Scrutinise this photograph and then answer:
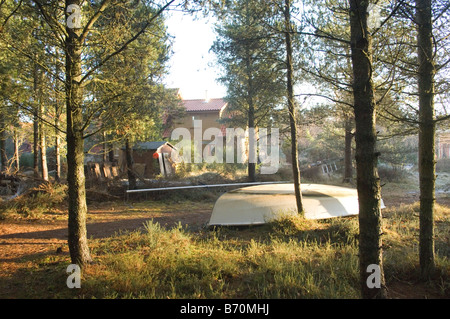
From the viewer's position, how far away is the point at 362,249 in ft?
9.02

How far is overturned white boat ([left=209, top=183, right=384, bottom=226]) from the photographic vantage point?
750 centimetres

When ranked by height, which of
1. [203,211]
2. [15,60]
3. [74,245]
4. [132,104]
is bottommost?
[203,211]

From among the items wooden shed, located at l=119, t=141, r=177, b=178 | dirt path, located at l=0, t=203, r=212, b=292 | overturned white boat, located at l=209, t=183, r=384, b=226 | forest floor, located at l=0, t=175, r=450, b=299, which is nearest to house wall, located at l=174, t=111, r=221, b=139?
wooden shed, located at l=119, t=141, r=177, b=178

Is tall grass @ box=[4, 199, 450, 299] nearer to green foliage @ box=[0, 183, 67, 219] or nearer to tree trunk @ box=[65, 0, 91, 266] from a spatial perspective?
tree trunk @ box=[65, 0, 91, 266]

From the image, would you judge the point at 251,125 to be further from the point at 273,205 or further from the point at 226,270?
the point at 226,270

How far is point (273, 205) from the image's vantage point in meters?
7.95

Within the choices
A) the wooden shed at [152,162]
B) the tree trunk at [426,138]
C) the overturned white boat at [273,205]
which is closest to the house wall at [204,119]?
the wooden shed at [152,162]

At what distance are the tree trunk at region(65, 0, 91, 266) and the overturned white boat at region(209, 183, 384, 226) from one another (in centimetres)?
373

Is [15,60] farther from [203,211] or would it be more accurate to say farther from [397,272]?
[203,211]

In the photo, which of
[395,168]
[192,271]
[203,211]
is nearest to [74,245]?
[192,271]

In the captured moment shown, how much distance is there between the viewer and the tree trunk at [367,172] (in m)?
2.68

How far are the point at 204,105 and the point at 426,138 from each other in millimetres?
26668
